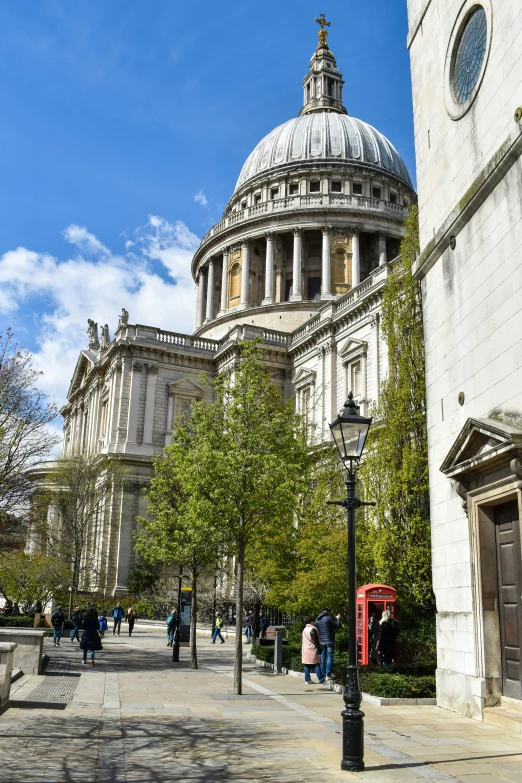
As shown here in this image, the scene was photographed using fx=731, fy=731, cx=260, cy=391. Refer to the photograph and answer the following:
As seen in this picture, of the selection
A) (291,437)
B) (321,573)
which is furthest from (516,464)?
(321,573)

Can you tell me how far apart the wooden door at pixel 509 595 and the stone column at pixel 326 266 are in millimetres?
46210

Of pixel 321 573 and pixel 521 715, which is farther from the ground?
pixel 321 573

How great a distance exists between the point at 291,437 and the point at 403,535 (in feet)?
13.7

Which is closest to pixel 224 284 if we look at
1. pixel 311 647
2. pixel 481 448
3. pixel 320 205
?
pixel 320 205

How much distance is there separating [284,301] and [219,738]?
168 ft

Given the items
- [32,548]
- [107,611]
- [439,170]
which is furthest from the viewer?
[32,548]

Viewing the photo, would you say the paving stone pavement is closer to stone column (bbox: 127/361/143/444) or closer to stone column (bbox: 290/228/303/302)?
stone column (bbox: 127/361/143/444)

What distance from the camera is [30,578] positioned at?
33562mm

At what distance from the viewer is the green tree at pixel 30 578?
3275 centimetres

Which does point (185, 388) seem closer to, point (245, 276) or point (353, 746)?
point (245, 276)

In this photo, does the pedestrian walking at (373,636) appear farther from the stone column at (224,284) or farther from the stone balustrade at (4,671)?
the stone column at (224,284)

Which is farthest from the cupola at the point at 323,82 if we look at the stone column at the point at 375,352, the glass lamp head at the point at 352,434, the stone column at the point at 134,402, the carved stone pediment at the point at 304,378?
the glass lamp head at the point at 352,434

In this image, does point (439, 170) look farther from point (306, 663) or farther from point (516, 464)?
point (306, 663)

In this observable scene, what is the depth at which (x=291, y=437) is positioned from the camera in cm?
1805
